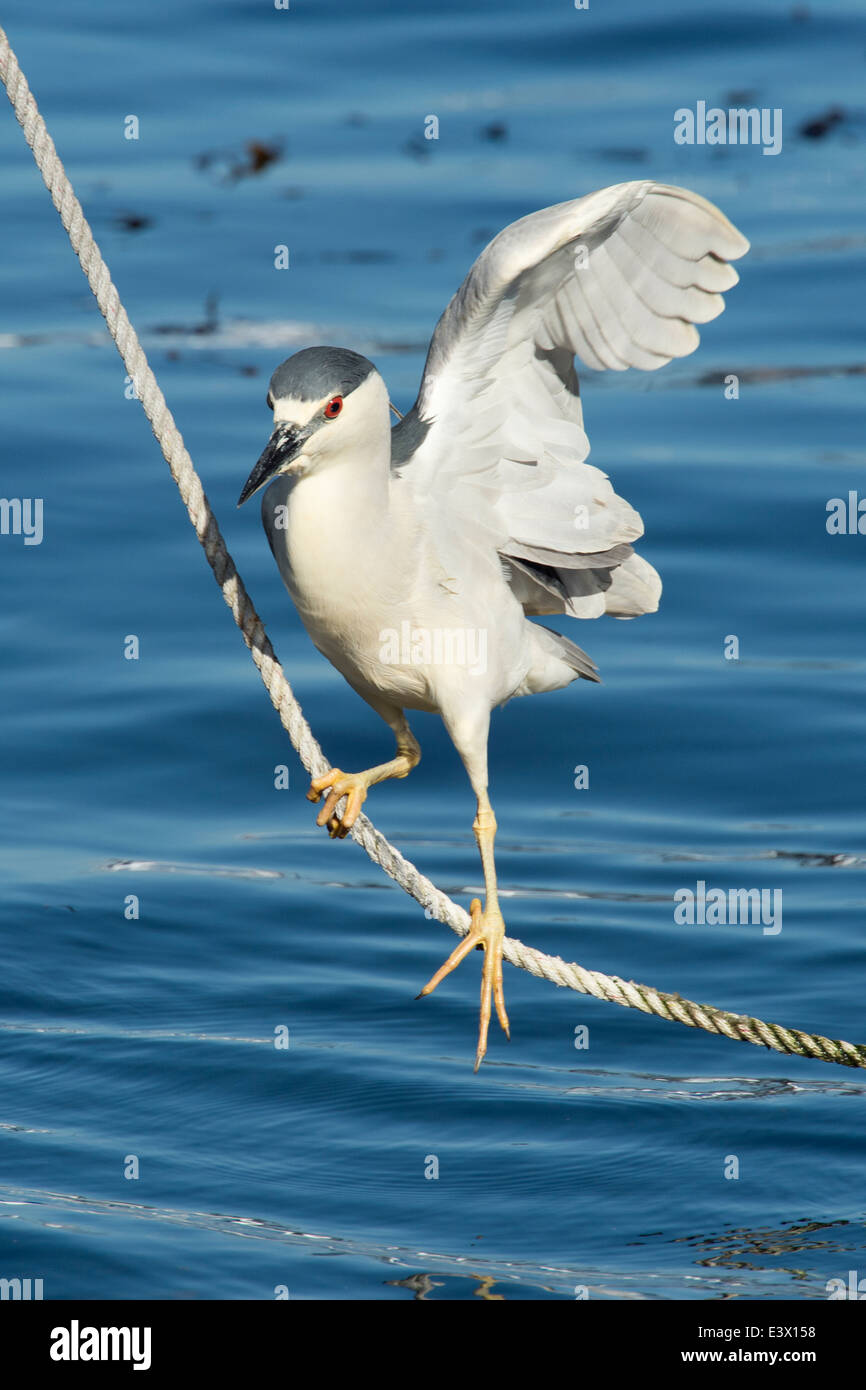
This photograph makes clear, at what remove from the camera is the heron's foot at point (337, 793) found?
5.22m

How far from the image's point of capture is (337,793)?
17.3ft

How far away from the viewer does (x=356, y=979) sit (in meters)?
8.33

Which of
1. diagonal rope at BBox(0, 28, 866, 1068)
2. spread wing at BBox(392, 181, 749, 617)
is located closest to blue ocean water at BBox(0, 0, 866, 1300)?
diagonal rope at BBox(0, 28, 866, 1068)

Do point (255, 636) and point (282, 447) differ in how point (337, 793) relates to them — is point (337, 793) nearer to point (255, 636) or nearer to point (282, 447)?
point (255, 636)

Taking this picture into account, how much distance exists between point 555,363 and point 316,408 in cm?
86

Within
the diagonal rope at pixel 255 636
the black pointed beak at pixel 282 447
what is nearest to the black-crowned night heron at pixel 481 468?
the black pointed beak at pixel 282 447

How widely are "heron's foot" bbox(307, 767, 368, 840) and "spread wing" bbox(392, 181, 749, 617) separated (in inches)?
29.1

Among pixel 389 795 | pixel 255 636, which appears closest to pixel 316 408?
pixel 255 636

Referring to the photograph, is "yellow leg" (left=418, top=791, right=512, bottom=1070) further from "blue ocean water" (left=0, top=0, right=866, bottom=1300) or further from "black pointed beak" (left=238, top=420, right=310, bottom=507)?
"blue ocean water" (left=0, top=0, right=866, bottom=1300)

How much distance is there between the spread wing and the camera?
475cm

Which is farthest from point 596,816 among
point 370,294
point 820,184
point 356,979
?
point 820,184

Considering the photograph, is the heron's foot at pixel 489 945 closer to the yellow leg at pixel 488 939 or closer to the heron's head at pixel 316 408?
the yellow leg at pixel 488 939

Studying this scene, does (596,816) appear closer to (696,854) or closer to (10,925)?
(696,854)
